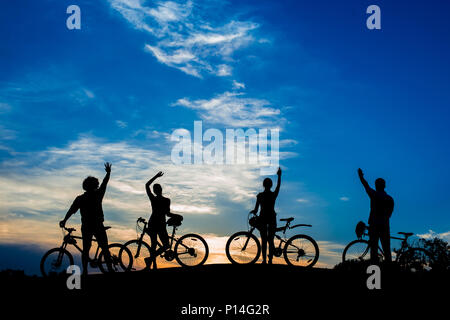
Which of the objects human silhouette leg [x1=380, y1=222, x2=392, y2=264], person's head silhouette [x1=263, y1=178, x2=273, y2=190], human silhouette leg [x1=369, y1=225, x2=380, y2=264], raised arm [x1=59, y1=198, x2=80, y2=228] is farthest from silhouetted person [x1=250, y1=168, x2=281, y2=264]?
raised arm [x1=59, y1=198, x2=80, y2=228]

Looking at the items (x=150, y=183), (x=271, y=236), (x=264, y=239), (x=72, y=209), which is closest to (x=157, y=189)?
(x=150, y=183)

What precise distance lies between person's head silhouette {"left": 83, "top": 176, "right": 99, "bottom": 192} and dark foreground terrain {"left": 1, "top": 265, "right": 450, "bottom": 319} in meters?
2.54

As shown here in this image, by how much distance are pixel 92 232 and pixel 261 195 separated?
503 cm

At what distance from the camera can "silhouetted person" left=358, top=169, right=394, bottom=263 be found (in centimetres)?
1143

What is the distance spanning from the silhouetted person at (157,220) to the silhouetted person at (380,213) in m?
6.13

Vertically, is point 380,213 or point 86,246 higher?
point 380,213

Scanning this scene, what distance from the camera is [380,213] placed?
11484mm

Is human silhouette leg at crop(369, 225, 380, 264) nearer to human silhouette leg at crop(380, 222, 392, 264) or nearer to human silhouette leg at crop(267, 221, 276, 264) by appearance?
human silhouette leg at crop(380, 222, 392, 264)

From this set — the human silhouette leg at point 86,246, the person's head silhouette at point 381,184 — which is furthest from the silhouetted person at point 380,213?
the human silhouette leg at point 86,246

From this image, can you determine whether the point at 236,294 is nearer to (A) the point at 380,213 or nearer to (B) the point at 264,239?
(B) the point at 264,239

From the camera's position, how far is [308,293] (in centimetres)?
928

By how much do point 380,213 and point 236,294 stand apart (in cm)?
516
